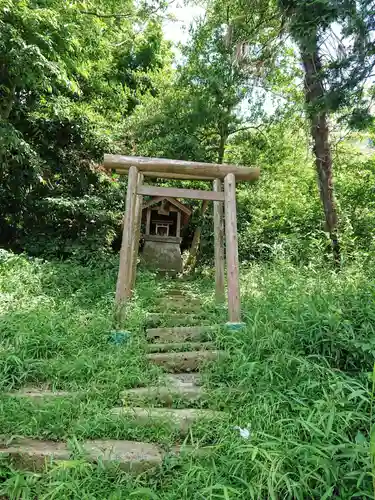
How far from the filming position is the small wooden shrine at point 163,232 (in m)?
8.99

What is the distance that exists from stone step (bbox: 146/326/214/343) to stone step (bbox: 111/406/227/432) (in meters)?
1.22

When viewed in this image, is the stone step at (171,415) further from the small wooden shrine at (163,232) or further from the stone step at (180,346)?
the small wooden shrine at (163,232)

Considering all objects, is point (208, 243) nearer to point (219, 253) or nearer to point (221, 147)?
point (221, 147)

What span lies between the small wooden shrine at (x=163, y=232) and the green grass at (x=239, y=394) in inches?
179

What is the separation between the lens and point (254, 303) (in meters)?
4.21

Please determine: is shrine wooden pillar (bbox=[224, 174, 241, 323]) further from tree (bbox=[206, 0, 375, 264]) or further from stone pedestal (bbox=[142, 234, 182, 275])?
stone pedestal (bbox=[142, 234, 182, 275])

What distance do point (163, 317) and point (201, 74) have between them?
6.36 metres

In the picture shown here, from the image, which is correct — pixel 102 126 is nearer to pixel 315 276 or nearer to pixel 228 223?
pixel 228 223

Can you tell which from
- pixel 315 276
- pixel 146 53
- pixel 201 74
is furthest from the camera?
pixel 146 53

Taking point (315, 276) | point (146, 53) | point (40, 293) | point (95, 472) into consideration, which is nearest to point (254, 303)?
point (315, 276)

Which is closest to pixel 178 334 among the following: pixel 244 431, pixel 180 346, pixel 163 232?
pixel 180 346

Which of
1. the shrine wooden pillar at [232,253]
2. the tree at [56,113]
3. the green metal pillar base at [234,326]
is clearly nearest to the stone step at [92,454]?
the green metal pillar base at [234,326]

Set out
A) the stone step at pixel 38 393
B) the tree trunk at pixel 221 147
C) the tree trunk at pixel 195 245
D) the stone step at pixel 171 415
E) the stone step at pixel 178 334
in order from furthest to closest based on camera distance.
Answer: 1. the tree trunk at pixel 195 245
2. the tree trunk at pixel 221 147
3. the stone step at pixel 178 334
4. the stone step at pixel 38 393
5. the stone step at pixel 171 415

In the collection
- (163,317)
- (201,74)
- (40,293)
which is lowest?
(163,317)
